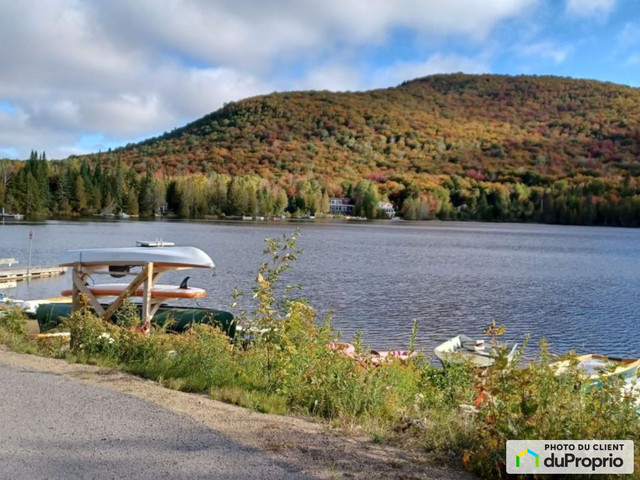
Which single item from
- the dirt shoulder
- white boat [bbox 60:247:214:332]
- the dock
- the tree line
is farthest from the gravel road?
the tree line

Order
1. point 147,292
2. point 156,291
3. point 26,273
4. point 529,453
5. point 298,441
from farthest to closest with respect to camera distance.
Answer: point 26,273, point 156,291, point 147,292, point 298,441, point 529,453

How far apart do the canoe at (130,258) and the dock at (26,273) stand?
19.9 metres

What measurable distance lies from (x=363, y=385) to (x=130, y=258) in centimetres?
839

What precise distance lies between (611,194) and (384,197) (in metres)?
69.2

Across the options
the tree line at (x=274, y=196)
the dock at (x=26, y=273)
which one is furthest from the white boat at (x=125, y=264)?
the tree line at (x=274, y=196)

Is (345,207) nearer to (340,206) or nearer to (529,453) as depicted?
(340,206)

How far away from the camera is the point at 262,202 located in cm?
16150

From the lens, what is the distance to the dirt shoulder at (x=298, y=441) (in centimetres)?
508

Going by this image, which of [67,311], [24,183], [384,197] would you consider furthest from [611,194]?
[67,311]

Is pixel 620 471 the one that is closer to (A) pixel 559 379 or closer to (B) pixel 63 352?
(A) pixel 559 379

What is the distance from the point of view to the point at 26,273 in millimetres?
32906

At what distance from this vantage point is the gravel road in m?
4.75

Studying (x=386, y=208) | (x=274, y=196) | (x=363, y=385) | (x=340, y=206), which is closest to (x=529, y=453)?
(x=363, y=385)

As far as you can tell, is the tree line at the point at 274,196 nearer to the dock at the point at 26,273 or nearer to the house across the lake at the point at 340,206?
the house across the lake at the point at 340,206
